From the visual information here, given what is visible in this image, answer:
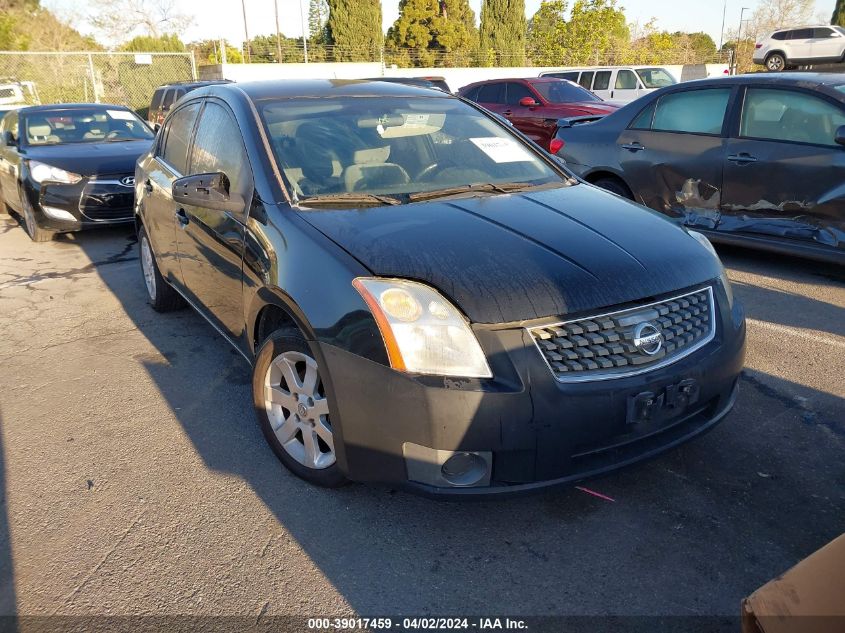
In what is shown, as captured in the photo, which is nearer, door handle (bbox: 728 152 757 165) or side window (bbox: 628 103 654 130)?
door handle (bbox: 728 152 757 165)

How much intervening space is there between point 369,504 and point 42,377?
8.59 feet

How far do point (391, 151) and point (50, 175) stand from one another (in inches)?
226

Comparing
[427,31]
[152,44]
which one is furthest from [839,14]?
[152,44]

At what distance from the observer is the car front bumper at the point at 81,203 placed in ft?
25.1

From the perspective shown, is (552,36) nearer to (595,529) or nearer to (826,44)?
(826,44)

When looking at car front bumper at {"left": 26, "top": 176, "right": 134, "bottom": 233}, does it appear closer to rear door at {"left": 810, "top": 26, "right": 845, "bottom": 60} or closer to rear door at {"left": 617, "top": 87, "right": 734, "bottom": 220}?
rear door at {"left": 617, "top": 87, "right": 734, "bottom": 220}

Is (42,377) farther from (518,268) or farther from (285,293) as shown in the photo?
(518,268)

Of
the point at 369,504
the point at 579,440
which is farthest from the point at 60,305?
the point at 579,440

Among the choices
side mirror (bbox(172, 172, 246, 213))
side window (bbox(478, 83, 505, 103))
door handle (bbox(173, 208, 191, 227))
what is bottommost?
door handle (bbox(173, 208, 191, 227))

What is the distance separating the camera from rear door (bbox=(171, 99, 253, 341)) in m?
3.39

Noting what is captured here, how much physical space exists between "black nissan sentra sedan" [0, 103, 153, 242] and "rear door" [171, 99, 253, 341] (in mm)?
4126

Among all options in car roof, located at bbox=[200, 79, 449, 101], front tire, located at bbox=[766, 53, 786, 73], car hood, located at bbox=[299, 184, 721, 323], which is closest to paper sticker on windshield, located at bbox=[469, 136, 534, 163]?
car roof, located at bbox=[200, 79, 449, 101]

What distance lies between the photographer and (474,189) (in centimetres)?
343

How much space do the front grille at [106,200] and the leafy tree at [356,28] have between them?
36.9m
